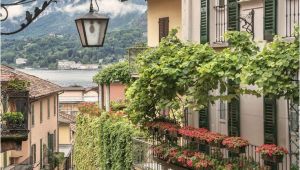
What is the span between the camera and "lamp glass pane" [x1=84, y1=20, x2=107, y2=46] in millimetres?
10172

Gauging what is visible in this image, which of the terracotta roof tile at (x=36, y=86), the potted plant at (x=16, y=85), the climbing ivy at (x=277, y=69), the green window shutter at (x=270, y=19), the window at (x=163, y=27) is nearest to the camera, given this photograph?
the climbing ivy at (x=277, y=69)

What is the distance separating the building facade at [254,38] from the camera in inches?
514

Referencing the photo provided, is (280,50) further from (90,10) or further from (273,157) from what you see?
(90,10)

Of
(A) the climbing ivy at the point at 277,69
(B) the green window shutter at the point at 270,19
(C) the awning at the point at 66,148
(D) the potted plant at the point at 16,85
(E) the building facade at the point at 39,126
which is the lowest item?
(C) the awning at the point at 66,148

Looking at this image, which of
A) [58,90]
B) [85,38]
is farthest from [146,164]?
[58,90]

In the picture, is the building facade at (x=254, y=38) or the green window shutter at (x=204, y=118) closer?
the building facade at (x=254, y=38)

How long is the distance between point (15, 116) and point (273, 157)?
11198mm

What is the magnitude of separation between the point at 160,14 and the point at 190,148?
37.1ft

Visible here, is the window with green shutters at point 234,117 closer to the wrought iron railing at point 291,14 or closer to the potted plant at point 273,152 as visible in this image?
the wrought iron railing at point 291,14

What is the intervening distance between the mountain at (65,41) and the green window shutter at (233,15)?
2.70 metres

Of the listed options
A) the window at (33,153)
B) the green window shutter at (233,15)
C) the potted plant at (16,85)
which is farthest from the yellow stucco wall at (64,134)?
the green window shutter at (233,15)

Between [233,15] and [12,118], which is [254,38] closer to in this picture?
[233,15]

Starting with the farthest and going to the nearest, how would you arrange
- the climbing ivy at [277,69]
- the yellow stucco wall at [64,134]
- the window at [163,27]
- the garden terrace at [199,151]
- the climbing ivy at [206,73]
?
the yellow stucco wall at [64,134], the window at [163,27], the garden terrace at [199,151], the climbing ivy at [206,73], the climbing ivy at [277,69]

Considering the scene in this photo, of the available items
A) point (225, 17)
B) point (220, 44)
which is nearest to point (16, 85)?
point (220, 44)
